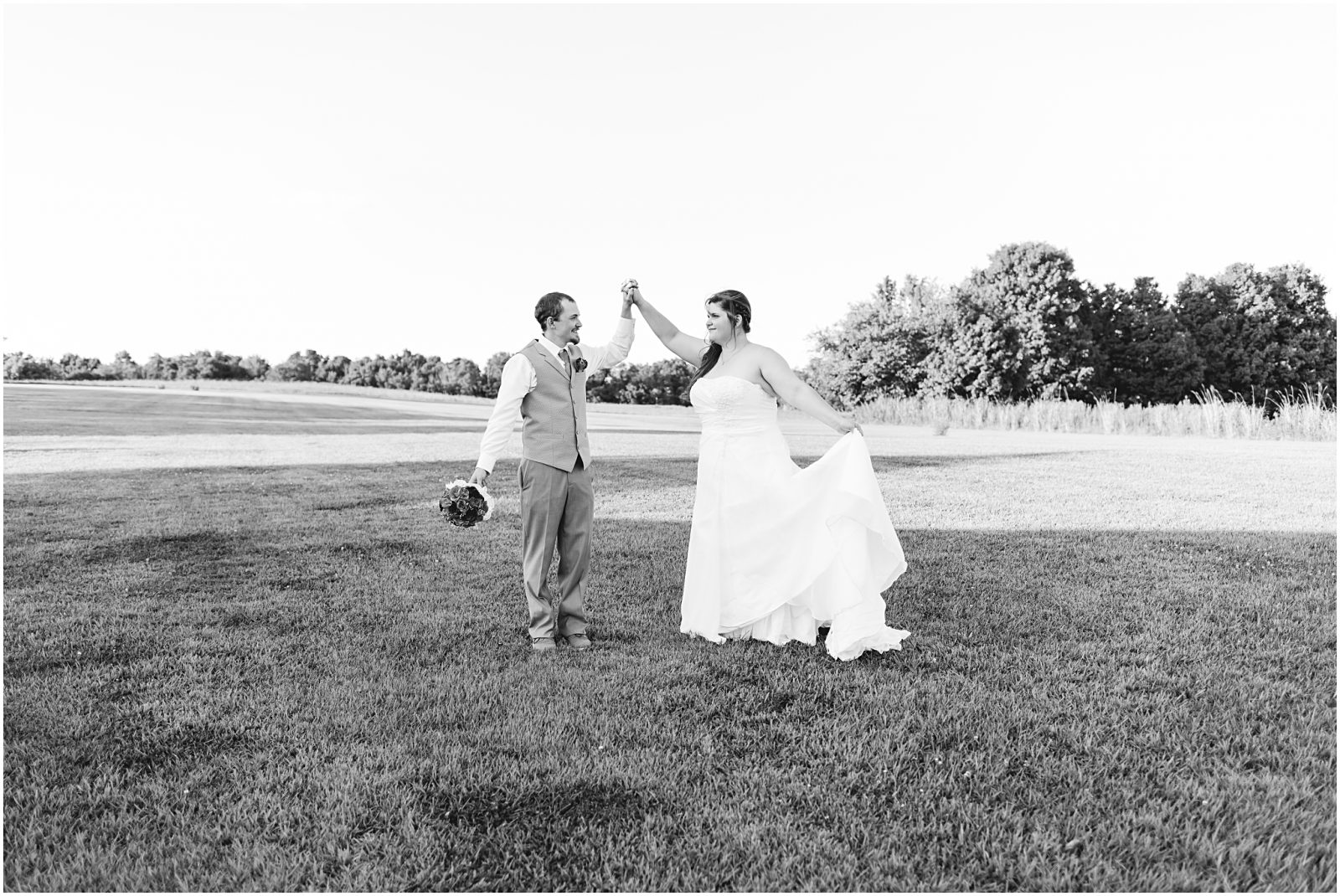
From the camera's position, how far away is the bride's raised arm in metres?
6.21

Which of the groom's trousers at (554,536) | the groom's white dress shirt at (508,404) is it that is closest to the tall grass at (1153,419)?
the groom's trousers at (554,536)

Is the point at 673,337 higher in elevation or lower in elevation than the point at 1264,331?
lower

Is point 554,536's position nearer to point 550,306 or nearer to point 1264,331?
point 550,306

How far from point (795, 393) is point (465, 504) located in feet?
7.44

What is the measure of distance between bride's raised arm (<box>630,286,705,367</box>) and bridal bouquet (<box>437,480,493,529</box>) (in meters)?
1.85

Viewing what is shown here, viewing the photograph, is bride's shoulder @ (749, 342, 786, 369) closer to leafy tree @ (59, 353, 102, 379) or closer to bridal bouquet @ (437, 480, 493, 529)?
bridal bouquet @ (437, 480, 493, 529)

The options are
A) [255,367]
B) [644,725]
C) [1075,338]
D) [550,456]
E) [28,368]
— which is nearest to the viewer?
[644,725]

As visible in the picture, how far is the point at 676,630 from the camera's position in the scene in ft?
19.2

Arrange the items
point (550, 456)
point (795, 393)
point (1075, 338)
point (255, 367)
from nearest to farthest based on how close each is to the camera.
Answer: point (550, 456)
point (795, 393)
point (1075, 338)
point (255, 367)

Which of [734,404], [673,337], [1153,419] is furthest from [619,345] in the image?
[1153,419]

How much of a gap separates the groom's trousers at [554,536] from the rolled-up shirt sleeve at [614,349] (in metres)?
0.78

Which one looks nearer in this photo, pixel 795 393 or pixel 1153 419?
pixel 795 393

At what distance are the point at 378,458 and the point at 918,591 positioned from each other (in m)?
13.9

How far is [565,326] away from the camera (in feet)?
17.9
